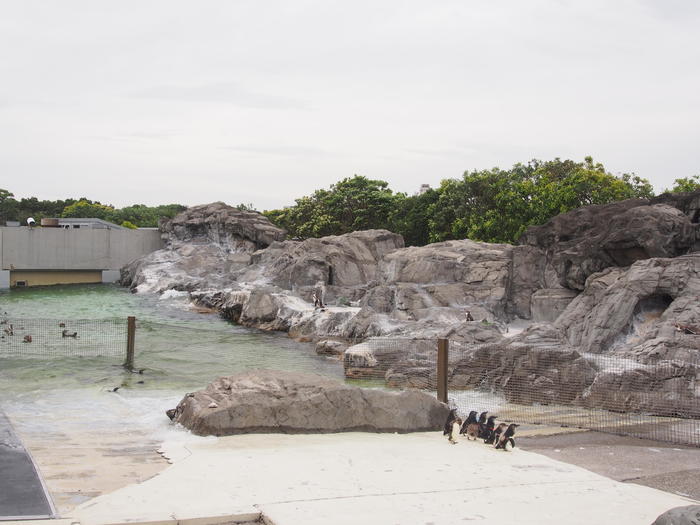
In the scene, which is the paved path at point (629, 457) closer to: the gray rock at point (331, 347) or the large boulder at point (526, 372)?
the large boulder at point (526, 372)

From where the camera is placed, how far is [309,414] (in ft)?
29.5

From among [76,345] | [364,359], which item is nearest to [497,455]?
[364,359]

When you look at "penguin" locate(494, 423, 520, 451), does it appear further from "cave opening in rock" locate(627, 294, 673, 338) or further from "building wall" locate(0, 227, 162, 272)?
"building wall" locate(0, 227, 162, 272)

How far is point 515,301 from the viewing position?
28.2m

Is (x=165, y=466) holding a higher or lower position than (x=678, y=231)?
lower

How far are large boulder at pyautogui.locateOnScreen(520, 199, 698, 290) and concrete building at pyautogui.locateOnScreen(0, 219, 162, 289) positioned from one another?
32.7 metres

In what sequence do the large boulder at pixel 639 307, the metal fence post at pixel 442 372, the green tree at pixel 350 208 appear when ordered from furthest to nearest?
1. the green tree at pixel 350 208
2. the large boulder at pixel 639 307
3. the metal fence post at pixel 442 372

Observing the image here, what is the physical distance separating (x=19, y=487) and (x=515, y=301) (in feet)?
78.2

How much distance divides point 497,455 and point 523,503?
1.69 metres

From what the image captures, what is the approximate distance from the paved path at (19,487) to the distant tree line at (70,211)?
70192 millimetres

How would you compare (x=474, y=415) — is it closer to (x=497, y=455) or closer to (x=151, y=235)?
(x=497, y=455)

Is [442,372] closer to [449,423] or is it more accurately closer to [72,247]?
[449,423]

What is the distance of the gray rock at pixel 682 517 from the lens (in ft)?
15.4

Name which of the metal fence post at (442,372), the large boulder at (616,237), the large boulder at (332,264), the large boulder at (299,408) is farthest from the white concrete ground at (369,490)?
the large boulder at (332,264)
